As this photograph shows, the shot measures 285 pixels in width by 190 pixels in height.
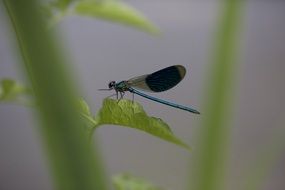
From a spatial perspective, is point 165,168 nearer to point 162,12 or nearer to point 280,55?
point 162,12

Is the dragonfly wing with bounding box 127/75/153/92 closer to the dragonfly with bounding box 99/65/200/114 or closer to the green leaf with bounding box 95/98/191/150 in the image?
the dragonfly with bounding box 99/65/200/114

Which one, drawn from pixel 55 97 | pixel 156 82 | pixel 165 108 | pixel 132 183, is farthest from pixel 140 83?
pixel 165 108

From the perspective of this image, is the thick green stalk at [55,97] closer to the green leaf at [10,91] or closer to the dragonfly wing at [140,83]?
the green leaf at [10,91]

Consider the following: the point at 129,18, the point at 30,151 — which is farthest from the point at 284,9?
the point at 129,18

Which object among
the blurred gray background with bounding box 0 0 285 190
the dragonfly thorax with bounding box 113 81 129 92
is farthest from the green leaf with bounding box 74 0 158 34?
the blurred gray background with bounding box 0 0 285 190

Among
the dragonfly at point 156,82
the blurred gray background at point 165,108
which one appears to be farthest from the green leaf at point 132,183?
the blurred gray background at point 165,108

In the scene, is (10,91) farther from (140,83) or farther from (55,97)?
(55,97)

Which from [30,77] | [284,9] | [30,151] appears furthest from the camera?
[284,9]

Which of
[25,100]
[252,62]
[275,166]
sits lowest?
[275,166]
